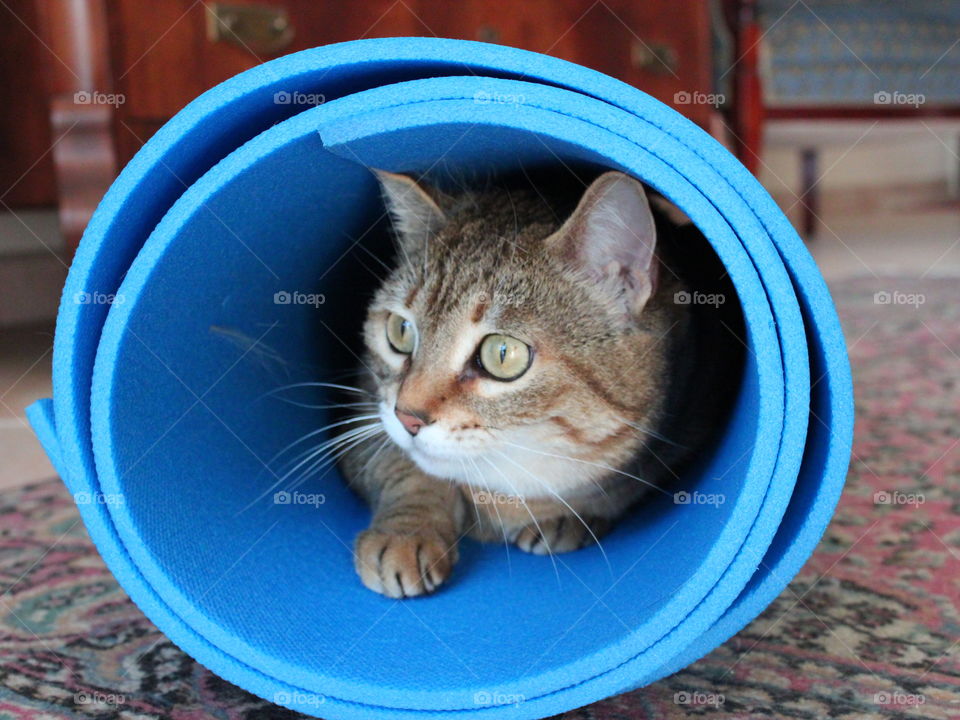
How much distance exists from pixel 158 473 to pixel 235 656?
10.0 inches

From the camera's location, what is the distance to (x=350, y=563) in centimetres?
125

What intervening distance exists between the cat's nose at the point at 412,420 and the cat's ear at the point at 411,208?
12.8 inches

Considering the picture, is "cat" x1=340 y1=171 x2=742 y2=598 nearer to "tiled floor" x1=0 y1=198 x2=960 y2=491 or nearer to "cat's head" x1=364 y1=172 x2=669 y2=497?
"cat's head" x1=364 y1=172 x2=669 y2=497

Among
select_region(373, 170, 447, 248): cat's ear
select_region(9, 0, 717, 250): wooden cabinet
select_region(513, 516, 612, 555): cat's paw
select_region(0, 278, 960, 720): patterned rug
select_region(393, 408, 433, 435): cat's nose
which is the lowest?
select_region(0, 278, 960, 720): patterned rug

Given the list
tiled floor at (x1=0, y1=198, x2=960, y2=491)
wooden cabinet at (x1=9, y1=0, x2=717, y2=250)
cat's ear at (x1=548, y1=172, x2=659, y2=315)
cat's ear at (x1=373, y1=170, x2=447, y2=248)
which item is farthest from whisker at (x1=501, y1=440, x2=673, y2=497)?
wooden cabinet at (x1=9, y1=0, x2=717, y2=250)

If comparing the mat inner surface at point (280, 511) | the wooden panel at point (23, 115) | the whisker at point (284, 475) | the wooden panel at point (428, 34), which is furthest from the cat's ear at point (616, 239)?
the wooden panel at point (23, 115)

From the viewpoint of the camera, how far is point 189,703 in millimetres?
997

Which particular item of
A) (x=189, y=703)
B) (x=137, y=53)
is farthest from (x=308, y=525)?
(x=137, y=53)

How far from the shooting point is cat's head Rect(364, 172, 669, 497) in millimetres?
1149

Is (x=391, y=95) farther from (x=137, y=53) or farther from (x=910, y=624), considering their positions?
(x=137, y=53)

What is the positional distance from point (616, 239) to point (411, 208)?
337 mm

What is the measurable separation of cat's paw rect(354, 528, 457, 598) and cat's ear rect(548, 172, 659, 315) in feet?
1.38

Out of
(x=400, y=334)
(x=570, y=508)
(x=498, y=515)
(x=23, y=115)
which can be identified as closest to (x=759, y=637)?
(x=570, y=508)

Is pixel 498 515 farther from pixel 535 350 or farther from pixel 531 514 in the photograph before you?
pixel 535 350
